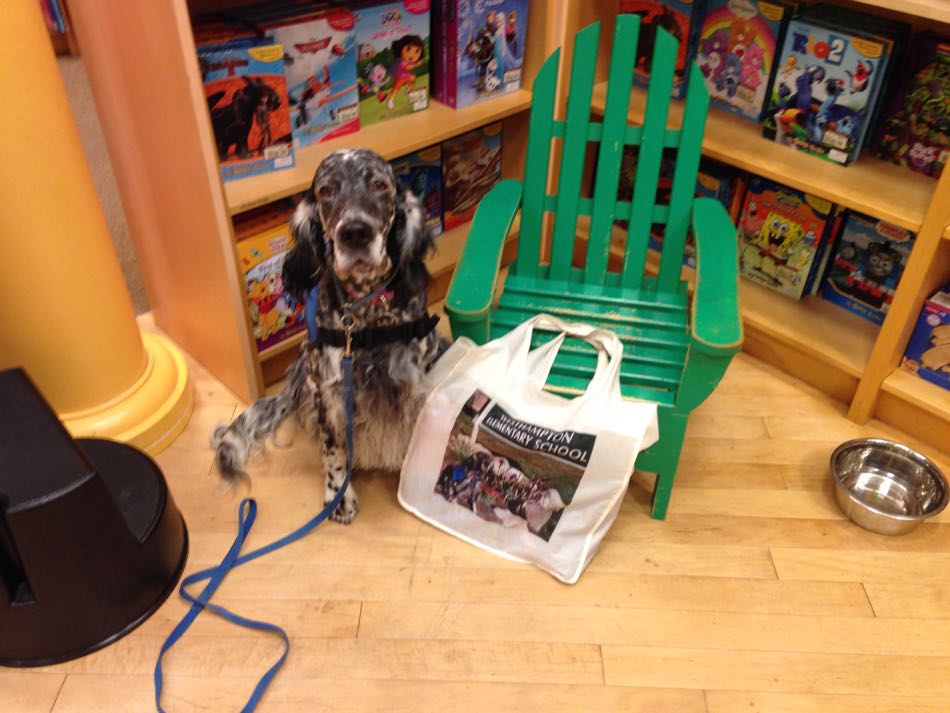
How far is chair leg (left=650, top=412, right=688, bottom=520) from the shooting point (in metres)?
1.75

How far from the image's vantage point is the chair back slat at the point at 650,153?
6.24 ft

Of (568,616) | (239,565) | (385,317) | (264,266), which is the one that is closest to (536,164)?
(385,317)

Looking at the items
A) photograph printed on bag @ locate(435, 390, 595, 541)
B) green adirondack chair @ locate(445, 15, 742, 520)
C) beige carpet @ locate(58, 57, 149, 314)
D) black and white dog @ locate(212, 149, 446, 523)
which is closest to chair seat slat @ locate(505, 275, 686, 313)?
green adirondack chair @ locate(445, 15, 742, 520)

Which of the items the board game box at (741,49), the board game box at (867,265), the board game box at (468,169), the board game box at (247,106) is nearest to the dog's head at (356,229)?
the board game box at (247,106)

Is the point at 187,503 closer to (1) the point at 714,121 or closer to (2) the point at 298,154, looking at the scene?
(2) the point at 298,154

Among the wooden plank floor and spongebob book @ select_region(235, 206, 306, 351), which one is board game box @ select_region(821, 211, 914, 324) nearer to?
the wooden plank floor

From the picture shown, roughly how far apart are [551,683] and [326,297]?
91 centimetres

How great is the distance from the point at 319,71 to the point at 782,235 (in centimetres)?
136

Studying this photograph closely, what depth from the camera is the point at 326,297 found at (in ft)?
5.55

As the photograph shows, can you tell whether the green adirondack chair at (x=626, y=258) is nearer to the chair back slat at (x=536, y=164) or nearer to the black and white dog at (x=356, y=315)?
the chair back slat at (x=536, y=164)

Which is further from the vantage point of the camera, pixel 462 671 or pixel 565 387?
pixel 565 387

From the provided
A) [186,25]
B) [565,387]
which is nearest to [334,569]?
[565,387]

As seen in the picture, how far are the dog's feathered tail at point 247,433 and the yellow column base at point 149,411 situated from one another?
19 cm

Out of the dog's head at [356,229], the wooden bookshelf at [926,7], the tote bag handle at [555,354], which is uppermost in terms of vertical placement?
the wooden bookshelf at [926,7]
